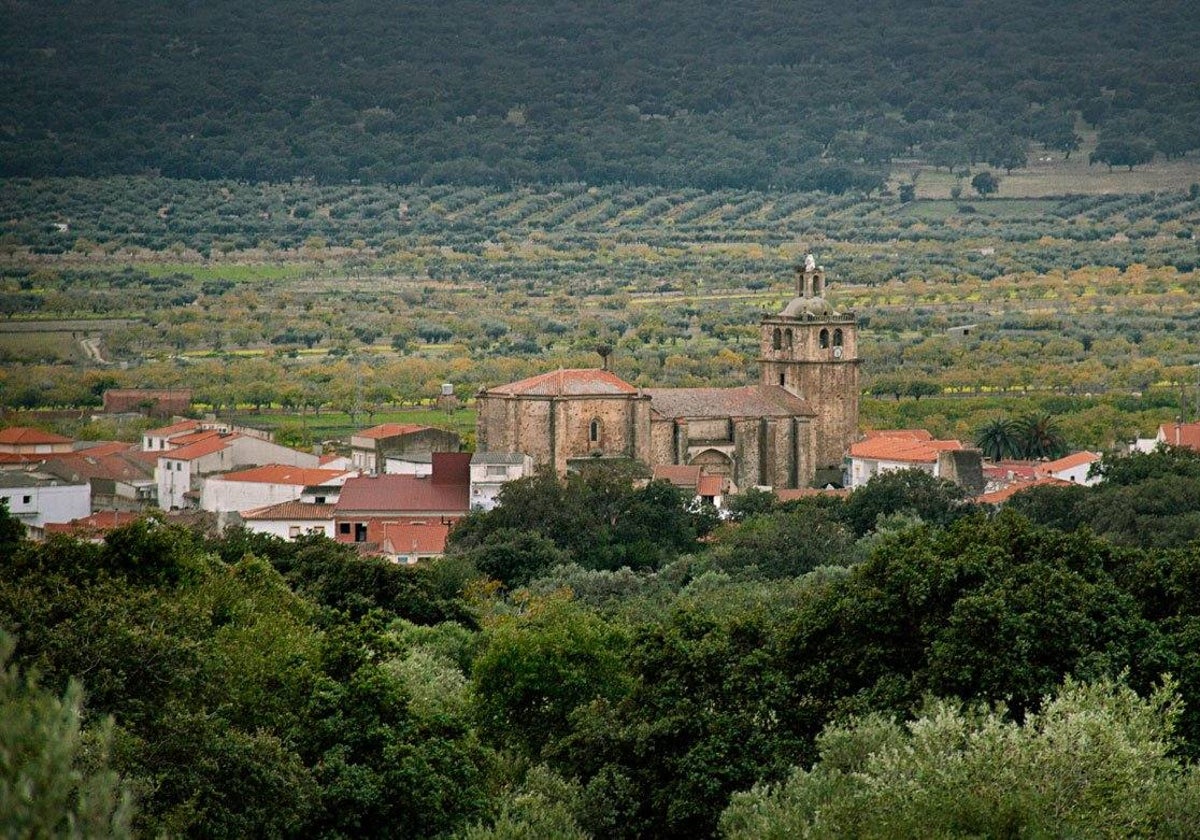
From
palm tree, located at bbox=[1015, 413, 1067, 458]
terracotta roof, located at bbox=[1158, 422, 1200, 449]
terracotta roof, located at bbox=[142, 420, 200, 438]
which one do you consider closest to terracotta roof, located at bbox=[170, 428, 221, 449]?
terracotta roof, located at bbox=[142, 420, 200, 438]

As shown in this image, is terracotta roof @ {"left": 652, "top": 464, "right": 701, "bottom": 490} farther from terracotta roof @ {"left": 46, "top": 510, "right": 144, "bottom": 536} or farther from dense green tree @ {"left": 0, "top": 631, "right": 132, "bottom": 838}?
dense green tree @ {"left": 0, "top": 631, "right": 132, "bottom": 838}

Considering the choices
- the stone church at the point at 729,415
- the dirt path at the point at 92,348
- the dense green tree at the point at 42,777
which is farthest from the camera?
the dirt path at the point at 92,348

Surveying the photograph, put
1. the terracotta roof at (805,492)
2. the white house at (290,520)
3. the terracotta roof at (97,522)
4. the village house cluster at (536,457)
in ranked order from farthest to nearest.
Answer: the terracotta roof at (805,492) → the village house cluster at (536,457) → the white house at (290,520) → the terracotta roof at (97,522)

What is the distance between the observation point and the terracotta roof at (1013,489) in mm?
64188

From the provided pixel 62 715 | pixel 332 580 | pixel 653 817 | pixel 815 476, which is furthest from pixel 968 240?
pixel 62 715

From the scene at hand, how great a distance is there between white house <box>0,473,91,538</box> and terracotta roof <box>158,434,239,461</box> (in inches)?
175

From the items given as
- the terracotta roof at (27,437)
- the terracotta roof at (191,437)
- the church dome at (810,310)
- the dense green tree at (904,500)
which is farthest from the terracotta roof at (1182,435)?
the terracotta roof at (27,437)

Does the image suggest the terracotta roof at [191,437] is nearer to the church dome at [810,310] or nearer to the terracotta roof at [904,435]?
the church dome at [810,310]

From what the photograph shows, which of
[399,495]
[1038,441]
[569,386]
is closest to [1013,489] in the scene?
[569,386]

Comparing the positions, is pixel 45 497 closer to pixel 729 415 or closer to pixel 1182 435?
pixel 729 415

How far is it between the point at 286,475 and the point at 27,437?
11910mm

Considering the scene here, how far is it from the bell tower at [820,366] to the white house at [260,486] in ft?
48.7

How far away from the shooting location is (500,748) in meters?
30.9

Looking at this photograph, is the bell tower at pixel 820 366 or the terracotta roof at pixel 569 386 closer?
the terracotta roof at pixel 569 386
